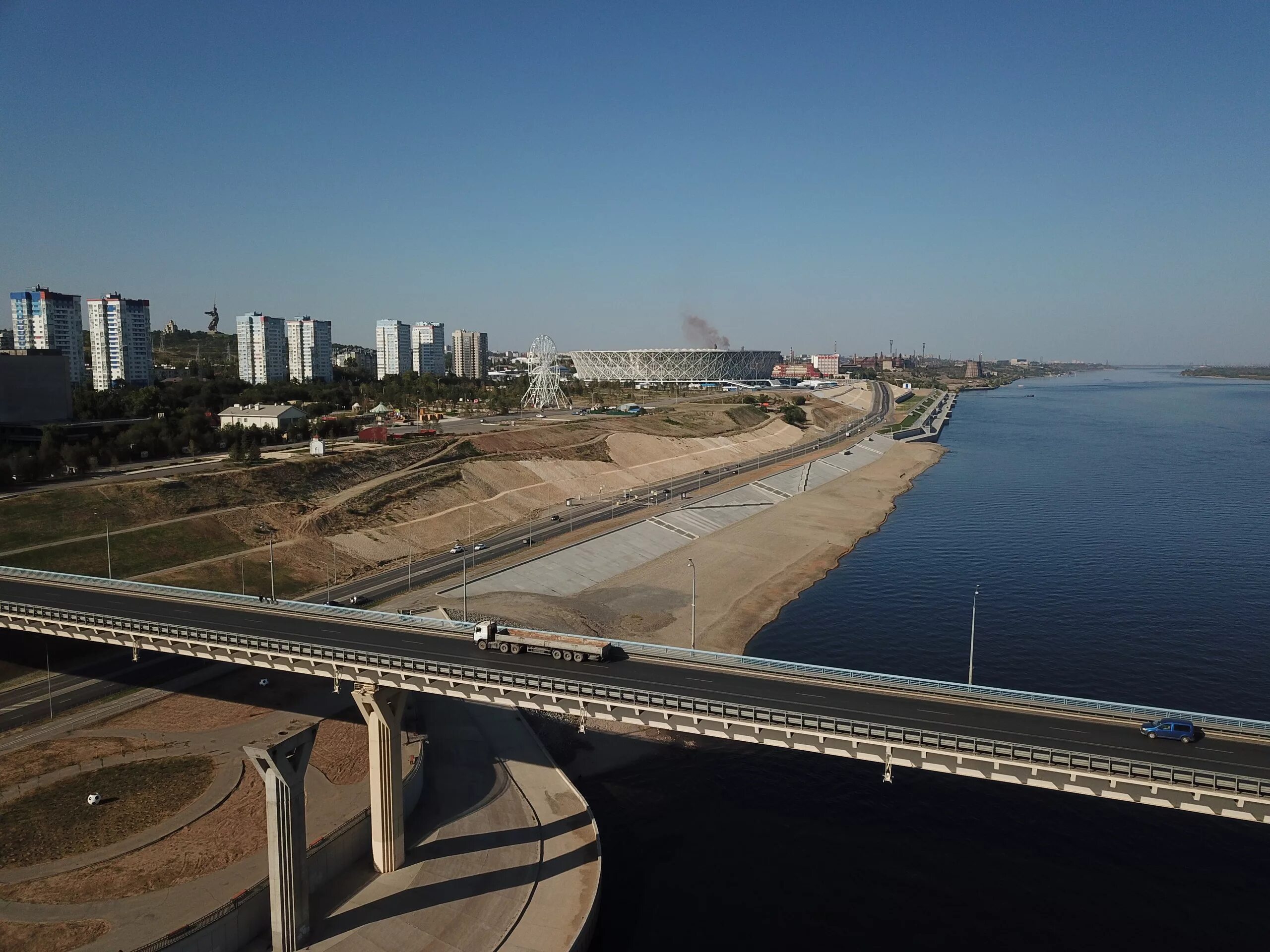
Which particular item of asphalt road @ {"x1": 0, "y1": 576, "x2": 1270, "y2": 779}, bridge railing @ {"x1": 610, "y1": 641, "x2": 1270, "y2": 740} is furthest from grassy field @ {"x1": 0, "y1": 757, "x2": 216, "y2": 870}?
bridge railing @ {"x1": 610, "y1": 641, "x2": 1270, "y2": 740}

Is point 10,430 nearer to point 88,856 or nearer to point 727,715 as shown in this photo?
point 88,856

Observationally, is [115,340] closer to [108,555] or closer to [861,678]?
[108,555]

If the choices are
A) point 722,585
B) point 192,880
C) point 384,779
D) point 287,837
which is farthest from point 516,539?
point 287,837

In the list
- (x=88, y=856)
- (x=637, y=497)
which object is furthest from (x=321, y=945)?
(x=637, y=497)

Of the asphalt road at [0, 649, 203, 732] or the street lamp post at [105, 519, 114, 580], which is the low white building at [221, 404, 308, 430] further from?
the asphalt road at [0, 649, 203, 732]

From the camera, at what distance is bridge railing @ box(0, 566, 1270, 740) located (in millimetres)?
36734

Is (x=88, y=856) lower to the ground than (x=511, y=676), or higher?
lower

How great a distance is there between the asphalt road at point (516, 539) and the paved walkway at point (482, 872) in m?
30.7

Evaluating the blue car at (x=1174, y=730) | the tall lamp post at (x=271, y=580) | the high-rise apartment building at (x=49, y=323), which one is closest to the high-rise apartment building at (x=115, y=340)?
the high-rise apartment building at (x=49, y=323)

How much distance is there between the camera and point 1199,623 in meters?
73.5

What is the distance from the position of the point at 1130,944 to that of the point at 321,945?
3416 centimetres

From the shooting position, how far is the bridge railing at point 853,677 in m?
36.7

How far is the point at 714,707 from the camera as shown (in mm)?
36094

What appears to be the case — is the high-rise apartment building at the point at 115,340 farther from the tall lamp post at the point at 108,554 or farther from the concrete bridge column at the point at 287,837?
the concrete bridge column at the point at 287,837
